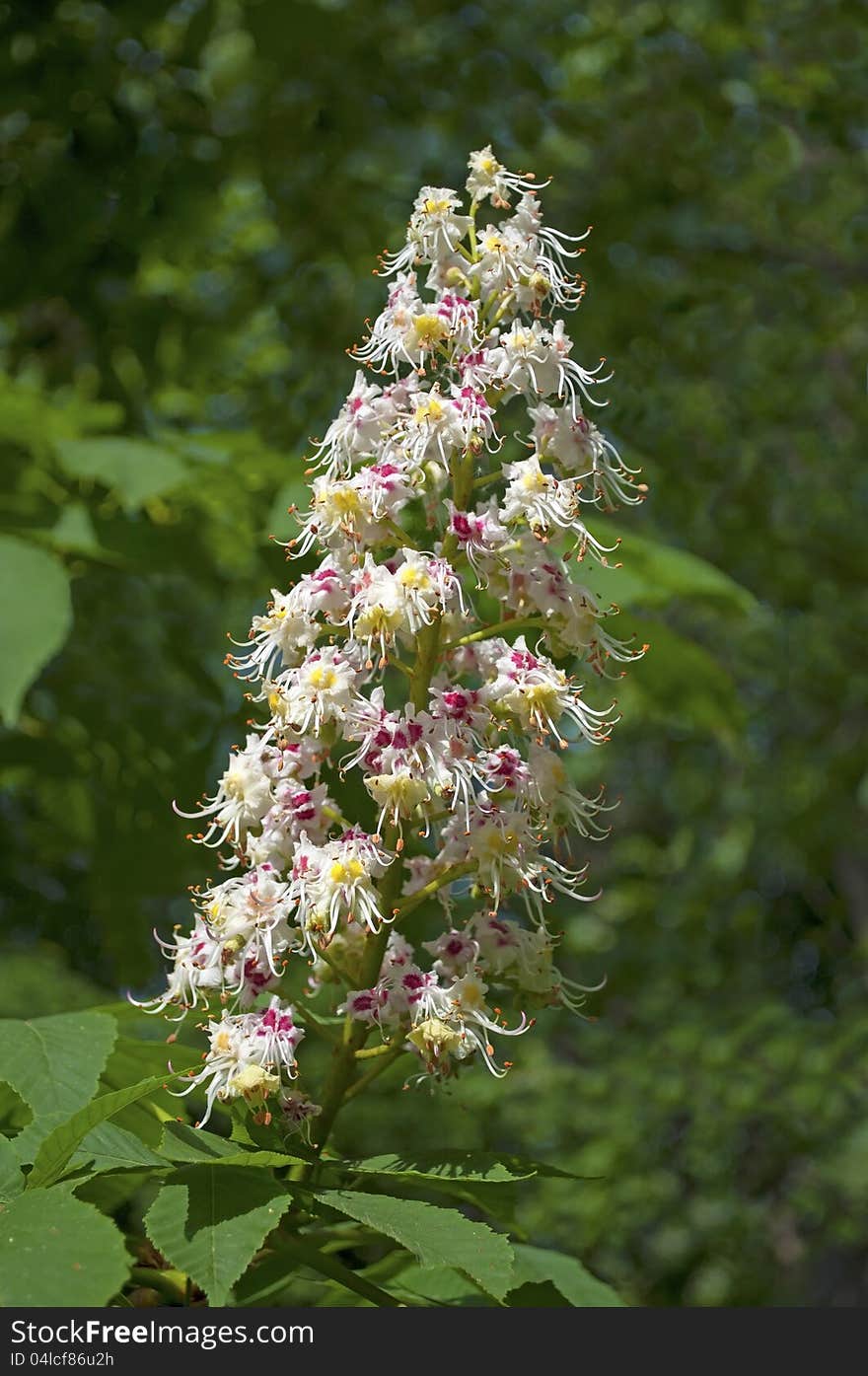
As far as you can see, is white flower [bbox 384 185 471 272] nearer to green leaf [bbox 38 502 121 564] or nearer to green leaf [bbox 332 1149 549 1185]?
green leaf [bbox 332 1149 549 1185]

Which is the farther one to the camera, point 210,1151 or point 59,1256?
point 210,1151

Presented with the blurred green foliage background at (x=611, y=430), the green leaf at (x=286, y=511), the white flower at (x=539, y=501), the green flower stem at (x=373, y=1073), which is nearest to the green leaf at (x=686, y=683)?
the blurred green foliage background at (x=611, y=430)

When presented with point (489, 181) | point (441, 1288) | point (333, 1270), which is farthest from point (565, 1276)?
point (489, 181)

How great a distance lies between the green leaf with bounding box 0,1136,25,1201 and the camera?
1118 mm

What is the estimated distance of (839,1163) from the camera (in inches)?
238

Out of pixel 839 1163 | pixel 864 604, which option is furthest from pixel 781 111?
pixel 839 1163

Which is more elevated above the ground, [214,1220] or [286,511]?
[214,1220]

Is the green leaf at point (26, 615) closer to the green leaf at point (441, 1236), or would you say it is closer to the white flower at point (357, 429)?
the white flower at point (357, 429)

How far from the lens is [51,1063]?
125 centimetres

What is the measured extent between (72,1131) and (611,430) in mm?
3011

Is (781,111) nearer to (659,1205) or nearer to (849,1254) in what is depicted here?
(659,1205)

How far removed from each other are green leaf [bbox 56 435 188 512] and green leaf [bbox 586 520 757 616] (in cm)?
69

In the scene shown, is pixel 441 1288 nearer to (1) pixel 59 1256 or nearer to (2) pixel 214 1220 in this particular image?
(2) pixel 214 1220

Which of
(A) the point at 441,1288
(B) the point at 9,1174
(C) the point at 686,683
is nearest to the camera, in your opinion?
(B) the point at 9,1174
